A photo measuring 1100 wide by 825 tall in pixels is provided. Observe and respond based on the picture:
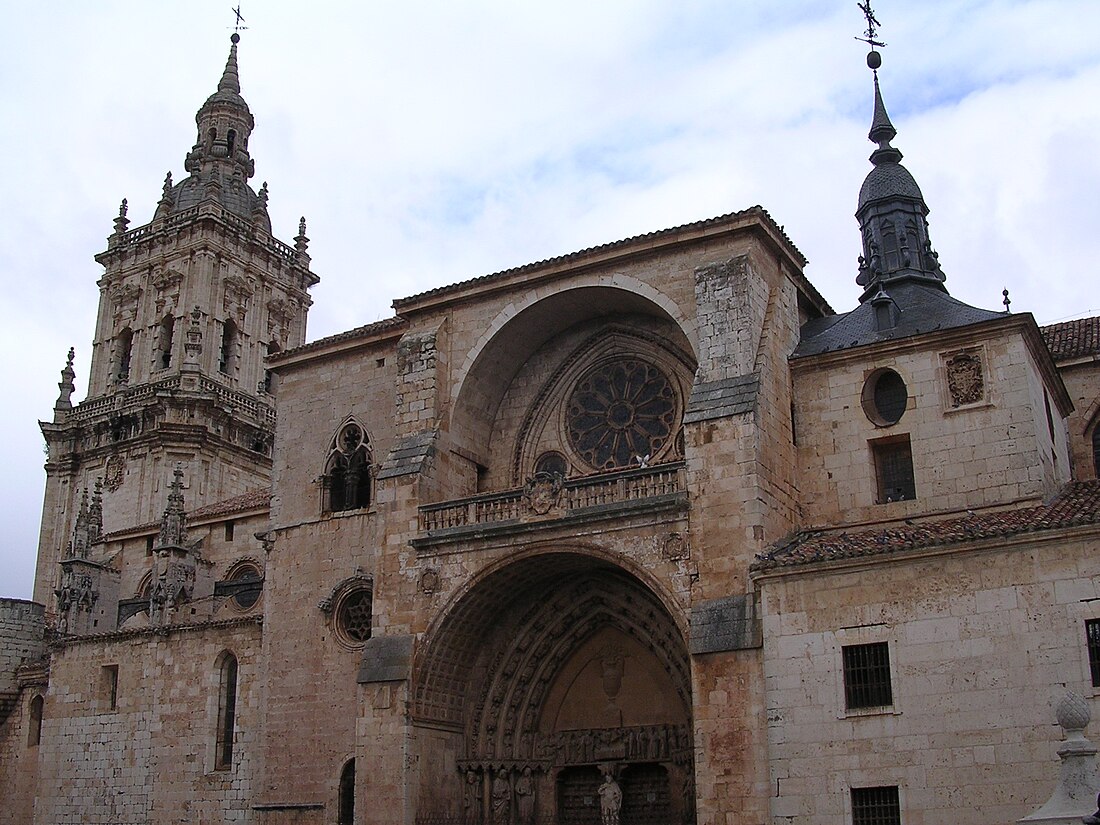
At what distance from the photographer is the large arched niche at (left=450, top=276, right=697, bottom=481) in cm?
2011

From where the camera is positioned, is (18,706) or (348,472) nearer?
(348,472)

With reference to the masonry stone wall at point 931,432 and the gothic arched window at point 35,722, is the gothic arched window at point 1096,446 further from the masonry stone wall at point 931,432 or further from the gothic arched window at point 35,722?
the gothic arched window at point 35,722

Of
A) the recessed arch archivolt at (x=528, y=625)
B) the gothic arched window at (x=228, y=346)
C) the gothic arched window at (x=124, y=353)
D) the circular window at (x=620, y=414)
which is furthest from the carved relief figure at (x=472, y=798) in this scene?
the gothic arched window at (x=124, y=353)

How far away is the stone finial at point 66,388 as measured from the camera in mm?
41812

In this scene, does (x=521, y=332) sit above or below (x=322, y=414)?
above

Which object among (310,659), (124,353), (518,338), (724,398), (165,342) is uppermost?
(124,353)

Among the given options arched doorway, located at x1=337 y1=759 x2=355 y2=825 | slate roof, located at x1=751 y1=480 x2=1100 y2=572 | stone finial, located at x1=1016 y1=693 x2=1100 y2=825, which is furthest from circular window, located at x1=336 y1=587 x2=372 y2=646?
stone finial, located at x1=1016 y1=693 x2=1100 y2=825

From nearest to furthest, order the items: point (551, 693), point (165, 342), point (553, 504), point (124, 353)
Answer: point (553, 504) < point (551, 693) < point (165, 342) < point (124, 353)

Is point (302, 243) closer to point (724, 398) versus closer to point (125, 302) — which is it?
point (125, 302)

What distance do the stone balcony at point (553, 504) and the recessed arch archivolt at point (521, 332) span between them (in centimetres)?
210

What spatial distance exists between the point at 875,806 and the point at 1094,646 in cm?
317

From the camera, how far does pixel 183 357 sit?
39875mm

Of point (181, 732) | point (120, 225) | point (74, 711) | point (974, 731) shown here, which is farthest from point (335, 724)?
point (120, 225)

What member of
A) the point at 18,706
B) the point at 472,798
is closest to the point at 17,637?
the point at 18,706
